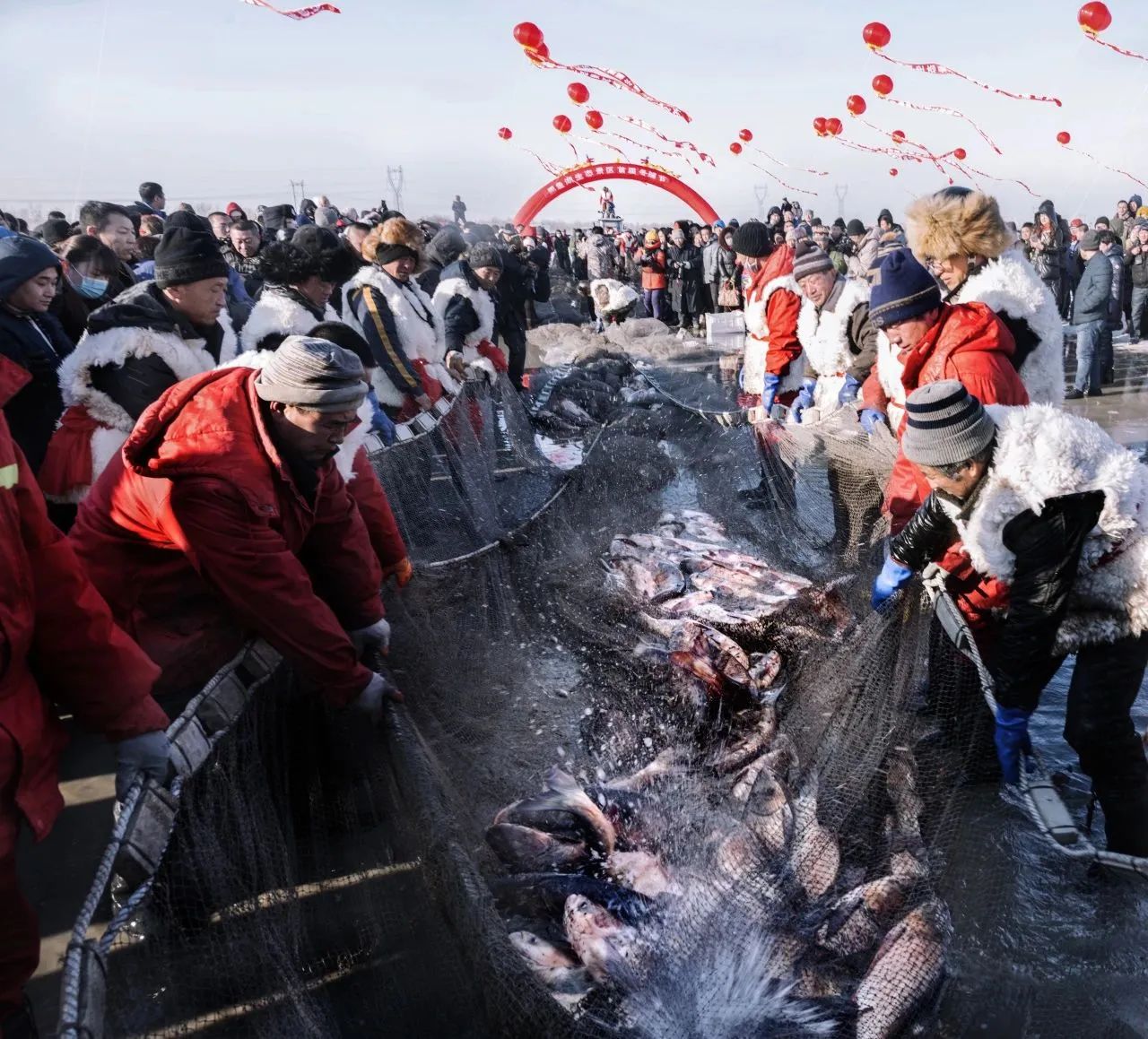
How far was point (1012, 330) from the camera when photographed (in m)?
3.86

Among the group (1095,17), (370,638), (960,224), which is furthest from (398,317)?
(1095,17)

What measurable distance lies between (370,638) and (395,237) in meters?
3.68

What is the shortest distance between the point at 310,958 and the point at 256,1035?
522 mm

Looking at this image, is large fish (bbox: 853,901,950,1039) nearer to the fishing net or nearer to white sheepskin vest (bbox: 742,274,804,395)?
the fishing net

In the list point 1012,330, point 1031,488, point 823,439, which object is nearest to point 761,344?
point 823,439

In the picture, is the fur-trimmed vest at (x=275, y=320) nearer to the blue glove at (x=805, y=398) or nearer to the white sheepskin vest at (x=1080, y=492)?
the white sheepskin vest at (x=1080, y=492)

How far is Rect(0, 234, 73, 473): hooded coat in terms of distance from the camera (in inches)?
145

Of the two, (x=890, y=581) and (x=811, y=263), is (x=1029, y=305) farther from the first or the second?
(x=811, y=263)

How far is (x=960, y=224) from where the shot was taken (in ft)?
12.5

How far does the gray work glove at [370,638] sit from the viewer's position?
3.25 meters

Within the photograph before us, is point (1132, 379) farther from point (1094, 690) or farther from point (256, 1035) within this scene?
point (256, 1035)

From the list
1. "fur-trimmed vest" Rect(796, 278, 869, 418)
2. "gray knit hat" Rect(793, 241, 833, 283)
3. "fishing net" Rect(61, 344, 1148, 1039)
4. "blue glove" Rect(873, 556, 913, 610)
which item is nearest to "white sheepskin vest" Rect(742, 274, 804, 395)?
"fur-trimmed vest" Rect(796, 278, 869, 418)

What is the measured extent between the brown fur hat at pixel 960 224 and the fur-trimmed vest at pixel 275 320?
291 cm

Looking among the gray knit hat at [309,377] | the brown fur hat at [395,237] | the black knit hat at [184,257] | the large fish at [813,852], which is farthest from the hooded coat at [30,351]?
the large fish at [813,852]
